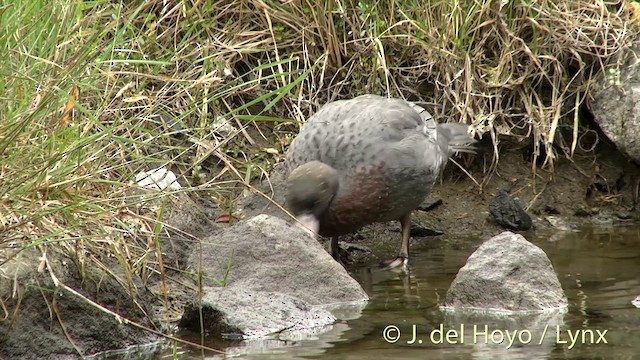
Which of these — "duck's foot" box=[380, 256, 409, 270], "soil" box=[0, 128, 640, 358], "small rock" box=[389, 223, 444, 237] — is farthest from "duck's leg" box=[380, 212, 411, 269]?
"small rock" box=[389, 223, 444, 237]

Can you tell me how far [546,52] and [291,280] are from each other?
272 cm

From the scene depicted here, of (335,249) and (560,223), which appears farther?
(560,223)

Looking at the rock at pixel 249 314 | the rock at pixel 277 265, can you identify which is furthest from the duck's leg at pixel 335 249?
the rock at pixel 249 314

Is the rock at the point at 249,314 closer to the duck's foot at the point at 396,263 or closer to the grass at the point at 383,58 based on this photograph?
the duck's foot at the point at 396,263

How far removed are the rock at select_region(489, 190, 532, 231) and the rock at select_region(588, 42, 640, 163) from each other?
2.53 ft

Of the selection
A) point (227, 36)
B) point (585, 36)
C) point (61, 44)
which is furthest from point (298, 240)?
point (585, 36)

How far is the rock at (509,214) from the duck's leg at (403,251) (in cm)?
75

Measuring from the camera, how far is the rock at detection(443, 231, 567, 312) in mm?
5090

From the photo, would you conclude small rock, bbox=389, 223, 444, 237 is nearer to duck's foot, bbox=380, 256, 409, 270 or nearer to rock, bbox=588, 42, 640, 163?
duck's foot, bbox=380, 256, 409, 270

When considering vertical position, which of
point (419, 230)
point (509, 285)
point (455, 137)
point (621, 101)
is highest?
point (621, 101)

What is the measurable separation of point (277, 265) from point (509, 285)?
3.48 ft

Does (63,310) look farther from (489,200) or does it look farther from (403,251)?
(489,200)

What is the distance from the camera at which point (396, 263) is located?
20.1 ft

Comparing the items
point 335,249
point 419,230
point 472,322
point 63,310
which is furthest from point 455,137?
point 63,310
